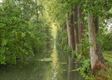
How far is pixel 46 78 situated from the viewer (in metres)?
20.2

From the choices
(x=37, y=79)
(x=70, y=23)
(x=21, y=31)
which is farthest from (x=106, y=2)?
(x=70, y=23)

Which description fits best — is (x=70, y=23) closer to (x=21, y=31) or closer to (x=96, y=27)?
(x=21, y=31)

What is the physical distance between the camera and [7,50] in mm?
25047

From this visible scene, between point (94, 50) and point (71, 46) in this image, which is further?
point (71, 46)

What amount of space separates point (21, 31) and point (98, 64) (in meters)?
11.1

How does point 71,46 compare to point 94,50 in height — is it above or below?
below

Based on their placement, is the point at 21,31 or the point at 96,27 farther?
the point at 21,31

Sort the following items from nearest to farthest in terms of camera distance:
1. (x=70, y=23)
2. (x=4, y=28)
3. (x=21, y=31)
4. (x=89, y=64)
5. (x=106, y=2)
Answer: (x=106, y=2), (x=89, y=64), (x=4, y=28), (x=21, y=31), (x=70, y=23)

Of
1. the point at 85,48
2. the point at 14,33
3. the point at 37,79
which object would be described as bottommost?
the point at 37,79

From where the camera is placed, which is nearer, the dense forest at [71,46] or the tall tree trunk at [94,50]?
the dense forest at [71,46]

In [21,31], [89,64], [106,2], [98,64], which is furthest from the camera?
[21,31]

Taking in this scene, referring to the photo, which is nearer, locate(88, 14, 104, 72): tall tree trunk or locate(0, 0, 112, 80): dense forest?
locate(0, 0, 112, 80): dense forest

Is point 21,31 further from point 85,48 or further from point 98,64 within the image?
point 98,64

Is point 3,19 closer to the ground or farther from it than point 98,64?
farther from it
